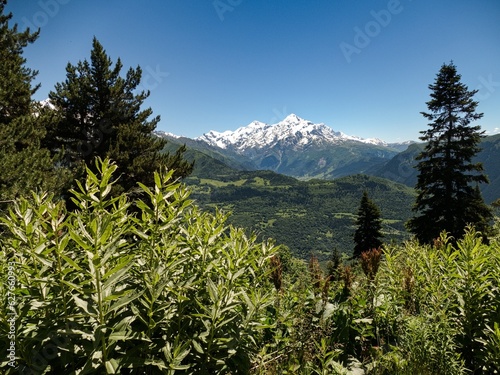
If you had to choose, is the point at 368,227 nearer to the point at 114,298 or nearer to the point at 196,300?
the point at 196,300


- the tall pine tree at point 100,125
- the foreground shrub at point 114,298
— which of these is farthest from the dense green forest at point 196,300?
the tall pine tree at point 100,125

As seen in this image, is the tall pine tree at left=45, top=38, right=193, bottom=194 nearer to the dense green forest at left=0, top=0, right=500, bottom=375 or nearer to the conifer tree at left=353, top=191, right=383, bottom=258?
the dense green forest at left=0, top=0, right=500, bottom=375

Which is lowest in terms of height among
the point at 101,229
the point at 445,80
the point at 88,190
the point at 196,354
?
the point at 196,354

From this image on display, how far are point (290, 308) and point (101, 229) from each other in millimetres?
2605

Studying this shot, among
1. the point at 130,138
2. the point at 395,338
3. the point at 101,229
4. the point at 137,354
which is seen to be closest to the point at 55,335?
the point at 137,354

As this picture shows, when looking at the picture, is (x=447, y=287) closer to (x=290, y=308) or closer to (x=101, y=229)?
(x=290, y=308)

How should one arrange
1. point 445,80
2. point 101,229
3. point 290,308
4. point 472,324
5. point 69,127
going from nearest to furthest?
point 101,229, point 472,324, point 290,308, point 69,127, point 445,80

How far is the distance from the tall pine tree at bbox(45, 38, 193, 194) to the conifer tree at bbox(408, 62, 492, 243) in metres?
20.3

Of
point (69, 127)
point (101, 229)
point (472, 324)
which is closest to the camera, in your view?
point (101, 229)

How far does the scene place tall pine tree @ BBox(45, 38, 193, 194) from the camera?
Answer: 17.3m

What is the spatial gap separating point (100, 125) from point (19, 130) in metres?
6.17

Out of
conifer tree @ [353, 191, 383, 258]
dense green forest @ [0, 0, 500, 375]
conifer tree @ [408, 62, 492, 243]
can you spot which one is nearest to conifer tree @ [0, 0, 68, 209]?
dense green forest @ [0, 0, 500, 375]

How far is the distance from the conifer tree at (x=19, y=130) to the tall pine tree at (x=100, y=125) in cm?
220

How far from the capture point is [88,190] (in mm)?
1760
